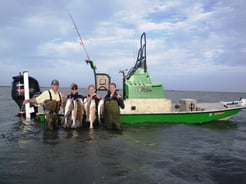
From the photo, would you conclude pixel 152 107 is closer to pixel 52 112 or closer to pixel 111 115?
pixel 111 115

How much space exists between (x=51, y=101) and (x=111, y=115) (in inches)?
94.9

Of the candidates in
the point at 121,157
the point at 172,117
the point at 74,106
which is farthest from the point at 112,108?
the point at 121,157

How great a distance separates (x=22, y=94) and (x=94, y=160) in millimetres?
9336

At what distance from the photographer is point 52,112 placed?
932cm

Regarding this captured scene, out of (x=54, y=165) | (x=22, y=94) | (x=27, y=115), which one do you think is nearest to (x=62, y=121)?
(x=27, y=115)

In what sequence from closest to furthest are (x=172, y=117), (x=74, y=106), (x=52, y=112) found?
(x=52, y=112)
(x=74, y=106)
(x=172, y=117)

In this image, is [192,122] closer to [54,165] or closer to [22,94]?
[54,165]

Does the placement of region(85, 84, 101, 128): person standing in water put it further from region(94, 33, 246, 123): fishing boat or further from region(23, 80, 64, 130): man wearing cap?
region(94, 33, 246, 123): fishing boat

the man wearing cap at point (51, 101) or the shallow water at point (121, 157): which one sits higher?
the man wearing cap at point (51, 101)

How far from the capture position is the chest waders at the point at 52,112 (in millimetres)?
9052

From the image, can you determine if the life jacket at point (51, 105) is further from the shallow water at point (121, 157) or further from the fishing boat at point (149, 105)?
the fishing boat at point (149, 105)

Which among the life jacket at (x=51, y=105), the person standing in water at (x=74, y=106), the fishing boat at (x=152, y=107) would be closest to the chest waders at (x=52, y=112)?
the life jacket at (x=51, y=105)

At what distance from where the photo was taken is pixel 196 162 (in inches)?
239

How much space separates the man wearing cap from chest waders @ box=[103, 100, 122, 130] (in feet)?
5.97
